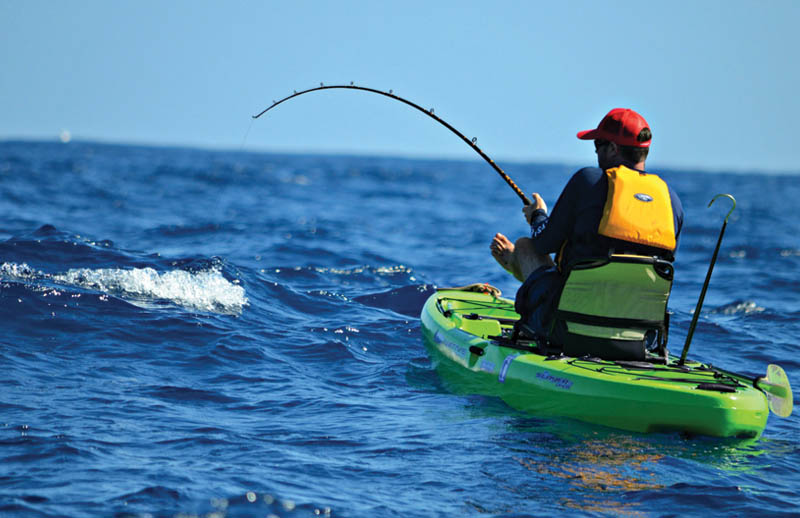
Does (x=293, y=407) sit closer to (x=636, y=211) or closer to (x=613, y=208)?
(x=613, y=208)

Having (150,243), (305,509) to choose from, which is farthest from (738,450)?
(150,243)

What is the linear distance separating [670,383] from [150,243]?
36.6 feet

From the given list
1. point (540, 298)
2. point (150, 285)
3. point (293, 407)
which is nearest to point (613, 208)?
point (540, 298)

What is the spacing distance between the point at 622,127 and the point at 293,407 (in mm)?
3069

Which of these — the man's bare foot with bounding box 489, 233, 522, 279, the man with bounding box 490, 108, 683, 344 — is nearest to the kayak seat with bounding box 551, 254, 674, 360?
the man with bounding box 490, 108, 683, 344

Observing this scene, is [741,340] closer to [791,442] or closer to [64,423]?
[791,442]

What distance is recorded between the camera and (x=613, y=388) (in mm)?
5727

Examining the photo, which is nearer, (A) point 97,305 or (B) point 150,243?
(A) point 97,305

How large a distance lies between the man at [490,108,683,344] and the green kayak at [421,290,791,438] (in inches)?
21.6

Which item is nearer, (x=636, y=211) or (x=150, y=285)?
(x=636, y=211)

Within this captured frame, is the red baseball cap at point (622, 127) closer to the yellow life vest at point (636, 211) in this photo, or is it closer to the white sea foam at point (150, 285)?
the yellow life vest at point (636, 211)

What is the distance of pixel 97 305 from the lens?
8.80m

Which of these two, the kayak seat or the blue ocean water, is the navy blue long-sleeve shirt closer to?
the kayak seat

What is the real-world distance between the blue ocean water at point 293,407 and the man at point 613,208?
3.96 feet
